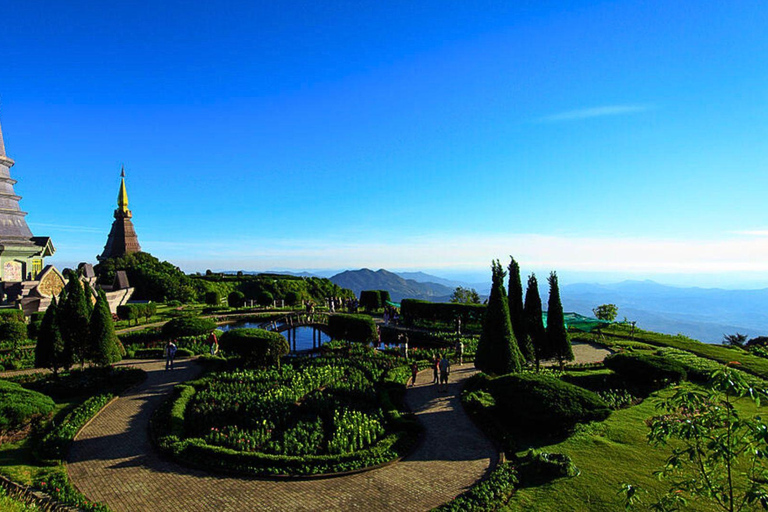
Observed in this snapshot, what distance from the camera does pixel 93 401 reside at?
1744 centimetres

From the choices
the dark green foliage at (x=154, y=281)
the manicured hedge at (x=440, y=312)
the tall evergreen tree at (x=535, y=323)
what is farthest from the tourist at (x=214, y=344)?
the dark green foliage at (x=154, y=281)

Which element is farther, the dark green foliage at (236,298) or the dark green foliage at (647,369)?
the dark green foliage at (236,298)

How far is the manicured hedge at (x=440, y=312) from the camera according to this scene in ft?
123

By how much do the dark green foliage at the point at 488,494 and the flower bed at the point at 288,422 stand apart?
9.74 feet

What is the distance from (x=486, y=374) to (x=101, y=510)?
52.3ft

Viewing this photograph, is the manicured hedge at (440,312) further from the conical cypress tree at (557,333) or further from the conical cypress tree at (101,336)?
the conical cypress tree at (101,336)

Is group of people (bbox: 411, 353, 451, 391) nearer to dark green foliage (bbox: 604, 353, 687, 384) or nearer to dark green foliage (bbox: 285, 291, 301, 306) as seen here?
dark green foliage (bbox: 604, 353, 687, 384)

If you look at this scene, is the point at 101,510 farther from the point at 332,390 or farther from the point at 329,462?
the point at 332,390

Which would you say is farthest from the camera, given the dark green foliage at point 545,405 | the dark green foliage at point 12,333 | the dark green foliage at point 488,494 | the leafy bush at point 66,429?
the dark green foliage at point 12,333

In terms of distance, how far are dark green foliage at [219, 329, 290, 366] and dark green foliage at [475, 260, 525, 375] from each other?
11.2 meters

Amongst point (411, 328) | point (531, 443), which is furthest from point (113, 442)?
point (411, 328)

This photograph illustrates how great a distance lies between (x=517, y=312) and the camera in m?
23.8

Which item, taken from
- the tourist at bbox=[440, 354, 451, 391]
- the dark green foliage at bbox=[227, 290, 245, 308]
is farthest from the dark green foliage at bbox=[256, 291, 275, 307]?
the tourist at bbox=[440, 354, 451, 391]

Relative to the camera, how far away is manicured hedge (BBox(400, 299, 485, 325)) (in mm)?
37375
